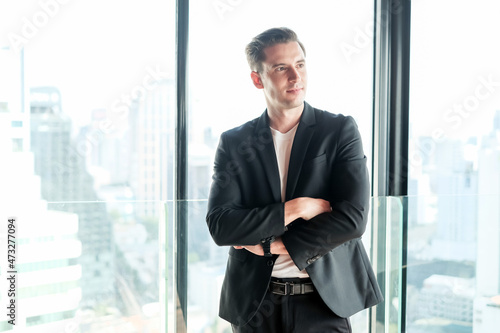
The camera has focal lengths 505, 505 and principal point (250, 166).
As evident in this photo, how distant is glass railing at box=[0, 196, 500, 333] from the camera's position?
7.09 ft

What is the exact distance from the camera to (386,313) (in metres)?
2.72

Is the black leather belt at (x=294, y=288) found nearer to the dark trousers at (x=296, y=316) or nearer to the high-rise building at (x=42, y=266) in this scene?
the dark trousers at (x=296, y=316)

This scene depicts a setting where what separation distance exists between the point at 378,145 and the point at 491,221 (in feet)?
2.59

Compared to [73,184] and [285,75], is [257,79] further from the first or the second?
[73,184]

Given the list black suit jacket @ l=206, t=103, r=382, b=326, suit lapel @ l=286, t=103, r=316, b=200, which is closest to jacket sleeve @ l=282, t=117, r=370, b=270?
black suit jacket @ l=206, t=103, r=382, b=326

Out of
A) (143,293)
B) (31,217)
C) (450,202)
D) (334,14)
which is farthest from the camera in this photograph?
(334,14)

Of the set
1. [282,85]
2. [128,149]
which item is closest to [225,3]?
[128,149]

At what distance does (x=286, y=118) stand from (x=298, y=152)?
16 centimetres

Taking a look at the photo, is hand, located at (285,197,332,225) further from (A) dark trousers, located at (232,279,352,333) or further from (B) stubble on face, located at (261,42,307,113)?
(B) stubble on face, located at (261,42,307,113)

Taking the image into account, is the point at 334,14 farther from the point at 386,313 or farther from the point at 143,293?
the point at 143,293

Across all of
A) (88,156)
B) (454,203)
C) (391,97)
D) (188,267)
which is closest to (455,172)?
(454,203)

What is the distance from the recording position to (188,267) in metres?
2.43

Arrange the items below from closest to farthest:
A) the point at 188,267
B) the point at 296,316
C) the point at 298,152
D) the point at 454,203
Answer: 1. the point at 296,316
2. the point at 298,152
3. the point at 188,267
4. the point at 454,203

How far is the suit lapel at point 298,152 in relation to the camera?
1779 millimetres
